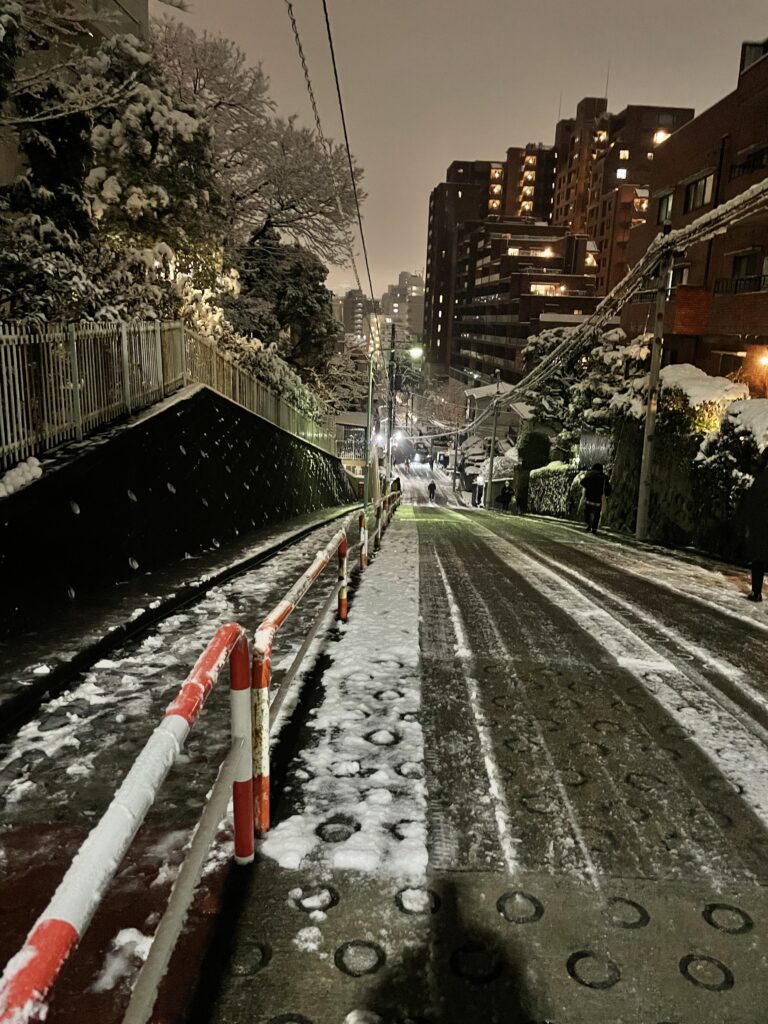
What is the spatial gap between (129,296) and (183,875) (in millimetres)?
10543

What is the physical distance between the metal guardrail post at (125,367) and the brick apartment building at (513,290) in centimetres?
5997

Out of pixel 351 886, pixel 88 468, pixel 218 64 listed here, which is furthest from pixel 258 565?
pixel 218 64

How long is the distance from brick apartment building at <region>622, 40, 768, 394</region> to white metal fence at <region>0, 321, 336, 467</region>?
17059 mm

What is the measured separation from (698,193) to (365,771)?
91.7 ft

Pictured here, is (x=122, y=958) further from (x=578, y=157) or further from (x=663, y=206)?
(x=578, y=157)

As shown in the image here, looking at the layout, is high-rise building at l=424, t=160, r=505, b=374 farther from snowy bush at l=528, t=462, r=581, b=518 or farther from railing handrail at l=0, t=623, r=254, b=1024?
railing handrail at l=0, t=623, r=254, b=1024

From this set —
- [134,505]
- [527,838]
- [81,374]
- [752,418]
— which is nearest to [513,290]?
[752,418]

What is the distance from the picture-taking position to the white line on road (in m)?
2.91

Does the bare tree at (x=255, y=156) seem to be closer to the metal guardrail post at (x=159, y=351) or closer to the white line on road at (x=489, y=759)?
the metal guardrail post at (x=159, y=351)

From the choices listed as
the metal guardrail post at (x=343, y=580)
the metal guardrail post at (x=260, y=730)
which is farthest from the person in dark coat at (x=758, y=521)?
the metal guardrail post at (x=260, y=730)

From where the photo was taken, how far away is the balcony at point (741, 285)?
65.2 feet

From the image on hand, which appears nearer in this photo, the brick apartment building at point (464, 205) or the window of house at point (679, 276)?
the window of house at point (679, 276)

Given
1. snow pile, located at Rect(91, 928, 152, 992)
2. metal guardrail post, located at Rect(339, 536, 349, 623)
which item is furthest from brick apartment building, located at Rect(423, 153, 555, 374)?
snow pile, located at Rect(91, 928, 152, 992)

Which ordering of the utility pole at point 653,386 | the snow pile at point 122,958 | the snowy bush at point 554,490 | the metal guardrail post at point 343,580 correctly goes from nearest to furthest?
the snow pile at point 122,958
the metal guardrail post at point 343,580
the utility pole at point 653,386
the snowy bush at point 554,490
